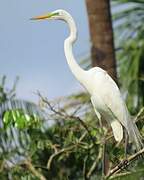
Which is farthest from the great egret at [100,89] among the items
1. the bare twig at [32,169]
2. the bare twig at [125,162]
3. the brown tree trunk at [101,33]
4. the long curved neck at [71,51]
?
the brown tree trunk at [101,33]

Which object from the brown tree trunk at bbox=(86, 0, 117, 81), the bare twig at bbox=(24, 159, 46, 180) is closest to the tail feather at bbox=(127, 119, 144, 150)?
the bare twig at bbox=(24, 159, 46, 180)

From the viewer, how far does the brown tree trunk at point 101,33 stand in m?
6.67

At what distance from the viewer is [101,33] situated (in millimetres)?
6836

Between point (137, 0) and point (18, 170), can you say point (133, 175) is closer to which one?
point (18, 170)

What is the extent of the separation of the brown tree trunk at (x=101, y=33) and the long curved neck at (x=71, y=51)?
4.61 ft

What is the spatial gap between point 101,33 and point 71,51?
1743 mm

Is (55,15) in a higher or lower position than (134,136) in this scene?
higher

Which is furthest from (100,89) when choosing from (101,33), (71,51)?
(101,33)

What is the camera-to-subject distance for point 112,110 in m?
5.29

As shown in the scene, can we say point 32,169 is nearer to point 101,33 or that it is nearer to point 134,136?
point 101,33

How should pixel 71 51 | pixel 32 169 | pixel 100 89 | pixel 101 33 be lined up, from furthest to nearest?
1. pixel 101 33
2. pixel 32 169
3. pixel 100 89
4. pixel 71 51

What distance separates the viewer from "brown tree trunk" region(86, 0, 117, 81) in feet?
21.9

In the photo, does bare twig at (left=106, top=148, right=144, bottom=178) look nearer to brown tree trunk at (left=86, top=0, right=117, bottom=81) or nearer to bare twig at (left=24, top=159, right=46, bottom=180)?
bare twig at (left=24, top=159, right=46, bottom=180)

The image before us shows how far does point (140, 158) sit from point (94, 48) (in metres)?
2.18
